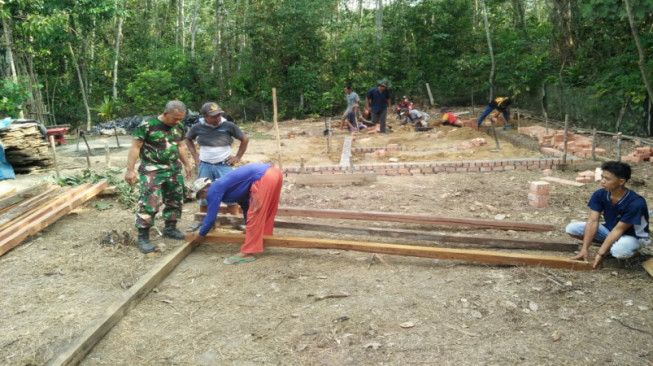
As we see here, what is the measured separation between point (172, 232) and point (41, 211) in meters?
1.82

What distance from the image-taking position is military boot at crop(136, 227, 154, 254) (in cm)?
449

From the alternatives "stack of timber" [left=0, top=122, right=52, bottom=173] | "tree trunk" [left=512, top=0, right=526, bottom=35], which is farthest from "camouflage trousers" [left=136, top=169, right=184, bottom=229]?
"tree trunk" [left=512, top=0, right=526, bottom=35]

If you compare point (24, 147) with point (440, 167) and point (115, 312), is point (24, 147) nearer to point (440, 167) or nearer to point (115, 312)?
point (115, 312)

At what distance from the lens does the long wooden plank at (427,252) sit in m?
3.71

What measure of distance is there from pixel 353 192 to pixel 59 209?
3.71m

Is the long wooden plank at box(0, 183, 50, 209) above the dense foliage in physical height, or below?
below

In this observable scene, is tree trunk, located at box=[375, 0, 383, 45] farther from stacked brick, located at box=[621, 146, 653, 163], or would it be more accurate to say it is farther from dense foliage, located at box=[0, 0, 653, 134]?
stacked brick, located at box=[621, 146, 653, 163]

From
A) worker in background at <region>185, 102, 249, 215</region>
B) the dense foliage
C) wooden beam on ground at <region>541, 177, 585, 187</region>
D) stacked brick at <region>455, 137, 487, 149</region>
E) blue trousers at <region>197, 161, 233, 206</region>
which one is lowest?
wooden beam on ground at <region>541, 177, 585, 187</region>

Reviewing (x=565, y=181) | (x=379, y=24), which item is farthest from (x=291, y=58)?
(x=565, y=181)

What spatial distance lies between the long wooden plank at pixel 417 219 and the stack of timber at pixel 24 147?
509 cm

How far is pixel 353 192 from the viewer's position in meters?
6.50

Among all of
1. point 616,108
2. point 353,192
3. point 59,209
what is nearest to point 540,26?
point 616,108

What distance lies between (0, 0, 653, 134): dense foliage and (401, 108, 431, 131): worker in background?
321 cm

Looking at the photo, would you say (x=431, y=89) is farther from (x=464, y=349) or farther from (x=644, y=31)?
(x=464, y=349)
